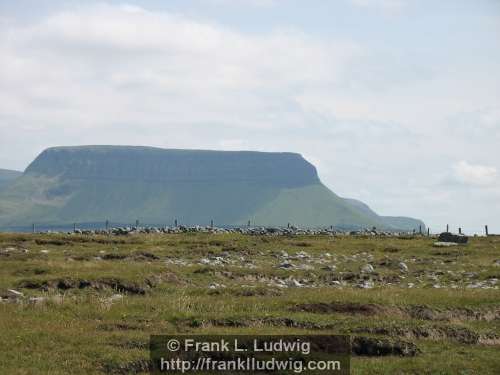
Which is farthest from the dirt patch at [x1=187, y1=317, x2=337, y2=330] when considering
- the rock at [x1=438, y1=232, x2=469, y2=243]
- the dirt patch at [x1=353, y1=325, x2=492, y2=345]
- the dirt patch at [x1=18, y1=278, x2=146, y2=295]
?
the rock at [x1=438, y1=232, x2=469, y2=243]

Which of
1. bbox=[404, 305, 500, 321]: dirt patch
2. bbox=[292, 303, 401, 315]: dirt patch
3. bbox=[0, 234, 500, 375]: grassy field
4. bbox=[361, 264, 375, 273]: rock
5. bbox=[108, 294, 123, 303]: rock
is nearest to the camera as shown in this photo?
bbox=[0, 234, 500, 375]: grassy field

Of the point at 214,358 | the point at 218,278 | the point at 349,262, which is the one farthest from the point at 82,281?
the point at 349,262

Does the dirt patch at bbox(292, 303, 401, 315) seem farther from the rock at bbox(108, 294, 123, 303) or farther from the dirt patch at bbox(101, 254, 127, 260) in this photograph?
the dirt patch at bbox(101, 254, 127, 260)

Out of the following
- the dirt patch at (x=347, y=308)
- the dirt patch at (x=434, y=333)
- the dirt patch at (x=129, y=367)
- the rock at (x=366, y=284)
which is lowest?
the dirt patch at (x=129, y=367)

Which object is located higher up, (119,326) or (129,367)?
(119,326)

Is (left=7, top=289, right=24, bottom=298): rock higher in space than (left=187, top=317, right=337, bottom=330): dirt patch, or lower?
higher

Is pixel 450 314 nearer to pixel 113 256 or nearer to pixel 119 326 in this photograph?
pixel 119 326

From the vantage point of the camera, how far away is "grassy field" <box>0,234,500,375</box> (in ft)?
59.7

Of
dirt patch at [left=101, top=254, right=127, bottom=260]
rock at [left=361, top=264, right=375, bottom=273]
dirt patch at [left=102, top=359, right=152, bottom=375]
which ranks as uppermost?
dirt patch at [left=101, top=254, right=127, bottom=260]

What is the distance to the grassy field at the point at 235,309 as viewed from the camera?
18.2 m

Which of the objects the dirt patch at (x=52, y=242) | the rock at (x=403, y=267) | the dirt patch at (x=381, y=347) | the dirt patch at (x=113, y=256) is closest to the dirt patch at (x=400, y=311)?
the dirt patch at (x=381, y=347)

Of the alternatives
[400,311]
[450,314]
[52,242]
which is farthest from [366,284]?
[52,242]

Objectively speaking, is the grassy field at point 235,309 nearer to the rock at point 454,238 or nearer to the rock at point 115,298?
the rock at point 115,298

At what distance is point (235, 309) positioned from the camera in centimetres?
2377
